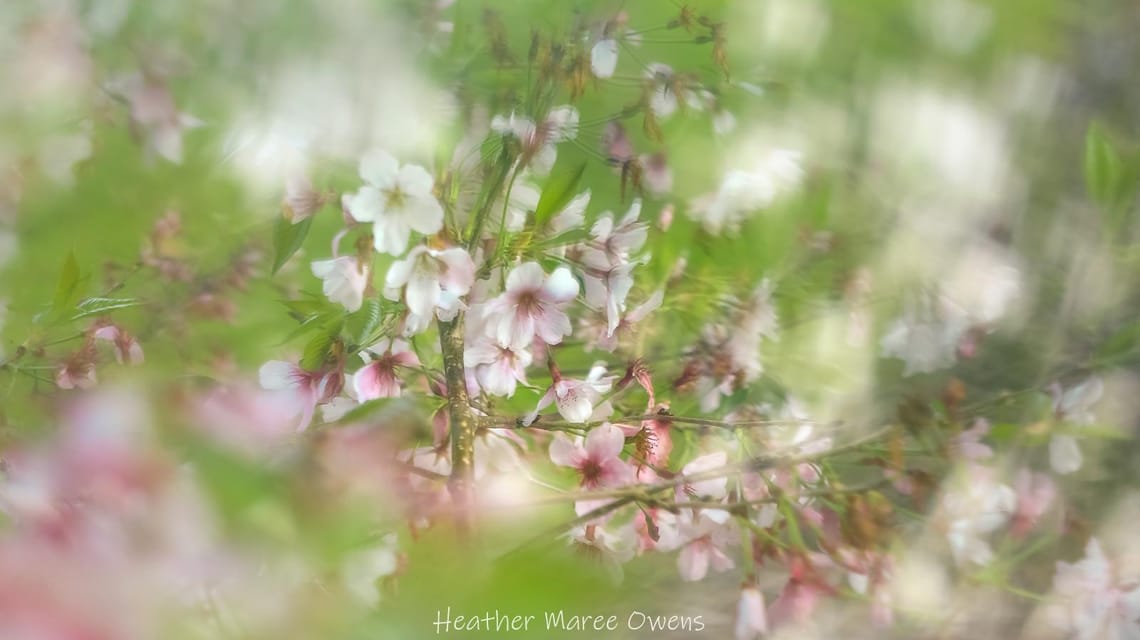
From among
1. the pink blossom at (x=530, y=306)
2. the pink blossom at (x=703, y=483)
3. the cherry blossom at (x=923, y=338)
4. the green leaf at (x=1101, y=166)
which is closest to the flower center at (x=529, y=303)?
the pink blossom at (x=530, y=306)

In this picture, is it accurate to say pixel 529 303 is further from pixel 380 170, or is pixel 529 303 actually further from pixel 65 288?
pixel 65 288

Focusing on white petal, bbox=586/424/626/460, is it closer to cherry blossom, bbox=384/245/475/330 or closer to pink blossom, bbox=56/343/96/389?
cherry blossom, bbox=384/245/475/330

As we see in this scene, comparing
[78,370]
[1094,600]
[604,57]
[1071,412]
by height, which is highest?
[604,57]

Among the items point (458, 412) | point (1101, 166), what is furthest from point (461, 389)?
point (1101, 166)

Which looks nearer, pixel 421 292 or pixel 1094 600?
pixel 421 292

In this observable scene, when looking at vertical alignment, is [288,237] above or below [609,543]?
above

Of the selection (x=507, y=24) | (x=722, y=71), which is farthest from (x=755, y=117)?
(x=507, y=24)

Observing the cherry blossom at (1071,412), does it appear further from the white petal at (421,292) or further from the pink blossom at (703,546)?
the white petal at (421,292)
